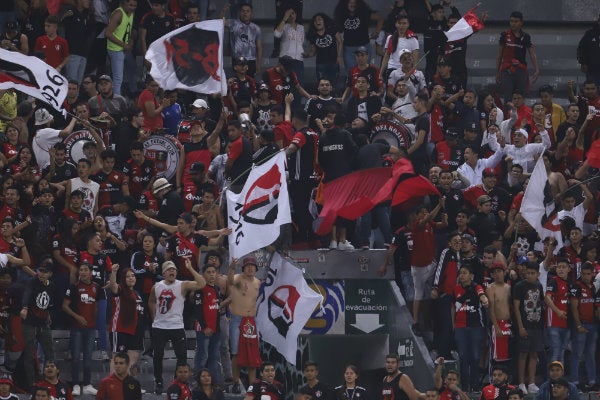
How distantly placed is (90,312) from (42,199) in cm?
191

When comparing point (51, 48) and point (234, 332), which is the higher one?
point (51, 48)

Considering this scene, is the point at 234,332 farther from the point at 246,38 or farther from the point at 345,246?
the point at 246,38

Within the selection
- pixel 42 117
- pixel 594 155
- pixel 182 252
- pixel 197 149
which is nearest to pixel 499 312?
pixel 594 155

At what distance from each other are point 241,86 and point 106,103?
2.41 metres

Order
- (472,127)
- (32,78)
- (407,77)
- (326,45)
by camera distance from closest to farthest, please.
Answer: (32,78)
(472,127)
(407,77)
(326,45)

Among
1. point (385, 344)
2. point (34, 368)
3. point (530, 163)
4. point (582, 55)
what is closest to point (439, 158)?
point (530, 163)

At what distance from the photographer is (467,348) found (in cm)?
2331

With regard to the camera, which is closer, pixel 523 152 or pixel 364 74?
pixel 523 152

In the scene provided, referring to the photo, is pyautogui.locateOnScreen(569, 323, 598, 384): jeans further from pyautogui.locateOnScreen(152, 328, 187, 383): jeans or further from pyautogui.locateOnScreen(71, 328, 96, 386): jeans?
pyautogui.locateOnScreen(71, 328, 96, 386): jeans

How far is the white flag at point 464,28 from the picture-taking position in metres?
28.5

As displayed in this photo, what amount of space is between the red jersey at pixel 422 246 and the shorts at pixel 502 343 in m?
1.31

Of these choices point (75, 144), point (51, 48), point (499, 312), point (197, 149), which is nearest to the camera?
point (499, 312)

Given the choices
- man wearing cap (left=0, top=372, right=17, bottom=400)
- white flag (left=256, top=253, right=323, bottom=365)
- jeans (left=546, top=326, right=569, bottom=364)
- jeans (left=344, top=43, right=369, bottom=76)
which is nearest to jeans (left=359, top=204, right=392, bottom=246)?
white flag (left=256, top=253, right=323, bottom=365)

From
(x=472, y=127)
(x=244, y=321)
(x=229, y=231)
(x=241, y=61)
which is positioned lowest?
(x=244, y=321)
